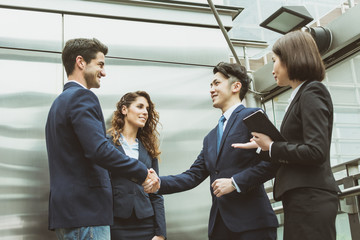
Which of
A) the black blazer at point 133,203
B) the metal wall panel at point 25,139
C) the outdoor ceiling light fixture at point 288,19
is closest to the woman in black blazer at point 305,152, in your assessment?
the black blazer at point 133,203

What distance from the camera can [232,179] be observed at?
2.44 meters

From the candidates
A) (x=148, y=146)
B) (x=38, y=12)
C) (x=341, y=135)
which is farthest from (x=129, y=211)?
(x=341, y=135)

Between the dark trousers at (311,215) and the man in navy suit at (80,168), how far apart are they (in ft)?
2.99

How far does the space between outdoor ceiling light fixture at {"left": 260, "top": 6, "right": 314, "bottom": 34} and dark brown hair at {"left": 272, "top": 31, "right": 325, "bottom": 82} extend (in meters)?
1.55

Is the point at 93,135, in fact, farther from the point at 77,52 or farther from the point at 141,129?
the point at 141,129

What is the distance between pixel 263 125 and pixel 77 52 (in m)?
1.23

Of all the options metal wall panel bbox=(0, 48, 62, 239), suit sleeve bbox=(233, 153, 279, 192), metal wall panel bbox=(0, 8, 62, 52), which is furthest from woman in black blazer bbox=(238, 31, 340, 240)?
metal wall panel bbox=(0, 8, 62, 52)

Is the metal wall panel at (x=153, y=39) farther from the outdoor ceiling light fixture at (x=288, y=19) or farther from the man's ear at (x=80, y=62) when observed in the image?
the man's ear at (x=80, y=62)

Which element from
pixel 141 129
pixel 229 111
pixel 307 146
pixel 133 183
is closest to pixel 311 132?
pixel 307 146

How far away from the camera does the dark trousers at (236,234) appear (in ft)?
7.80

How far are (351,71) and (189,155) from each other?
1790 millimetres

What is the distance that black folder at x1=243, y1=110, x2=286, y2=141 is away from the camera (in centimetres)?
207

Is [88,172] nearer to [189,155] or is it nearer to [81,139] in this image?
[81,139]

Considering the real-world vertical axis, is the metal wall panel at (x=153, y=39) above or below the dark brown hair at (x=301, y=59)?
above
